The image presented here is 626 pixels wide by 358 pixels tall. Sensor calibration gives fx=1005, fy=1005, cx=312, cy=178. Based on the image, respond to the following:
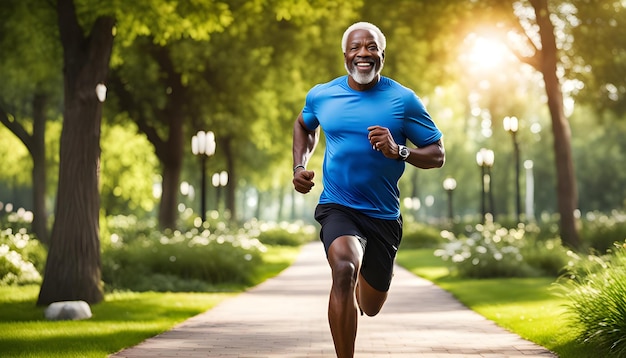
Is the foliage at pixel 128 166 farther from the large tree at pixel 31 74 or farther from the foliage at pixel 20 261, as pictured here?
the foliage at pixel 20 261

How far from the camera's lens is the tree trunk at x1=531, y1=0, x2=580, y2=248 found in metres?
26.8

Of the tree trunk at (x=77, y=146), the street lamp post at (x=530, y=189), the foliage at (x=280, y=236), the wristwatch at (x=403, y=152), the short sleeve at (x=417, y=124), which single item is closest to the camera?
the wristwatch at (x=403, y=152)

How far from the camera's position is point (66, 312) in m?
12.7

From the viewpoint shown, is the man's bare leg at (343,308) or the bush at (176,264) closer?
the man's bare leg at (343,308)

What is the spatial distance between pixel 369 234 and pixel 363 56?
1.20m

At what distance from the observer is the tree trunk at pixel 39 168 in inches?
1217

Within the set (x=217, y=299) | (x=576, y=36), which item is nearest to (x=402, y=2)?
(x=576, y=36)

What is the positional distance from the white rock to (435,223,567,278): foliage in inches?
447

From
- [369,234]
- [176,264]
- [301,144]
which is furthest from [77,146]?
[369,234]

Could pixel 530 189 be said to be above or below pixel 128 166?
above

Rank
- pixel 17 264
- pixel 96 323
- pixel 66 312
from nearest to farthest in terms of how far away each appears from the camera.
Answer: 1. pixel 96 323
2. pixel 66 312
3. pixel 17 264

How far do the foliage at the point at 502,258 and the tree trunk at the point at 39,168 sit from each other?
13.9 m

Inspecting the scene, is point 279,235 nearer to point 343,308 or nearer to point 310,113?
point 310,113

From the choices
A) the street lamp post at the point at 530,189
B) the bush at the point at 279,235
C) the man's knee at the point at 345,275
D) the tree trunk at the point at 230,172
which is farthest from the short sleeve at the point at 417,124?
the street lamp post at the point at 530,189
